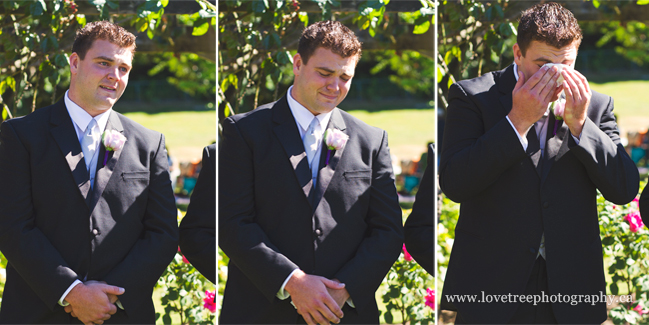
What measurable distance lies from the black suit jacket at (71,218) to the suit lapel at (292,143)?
0.66 metres

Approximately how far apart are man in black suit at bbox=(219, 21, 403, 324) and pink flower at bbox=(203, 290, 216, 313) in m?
0.62

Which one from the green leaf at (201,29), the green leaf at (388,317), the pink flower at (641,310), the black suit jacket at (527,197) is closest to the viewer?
the black suit jacket at (527,197)

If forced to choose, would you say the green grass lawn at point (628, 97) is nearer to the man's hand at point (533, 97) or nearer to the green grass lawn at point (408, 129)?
the green grass lawn at point (408, 129)

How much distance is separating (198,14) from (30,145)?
123 cm

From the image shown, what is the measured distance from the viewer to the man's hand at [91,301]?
3105 millimetres

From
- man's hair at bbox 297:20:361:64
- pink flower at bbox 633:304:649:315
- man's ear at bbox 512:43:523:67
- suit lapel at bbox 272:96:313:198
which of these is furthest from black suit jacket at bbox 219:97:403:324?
pink flower at bbox 633:304:649:315

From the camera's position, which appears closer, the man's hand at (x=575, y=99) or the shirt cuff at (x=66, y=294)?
the man's hand at (x=575, y=99)

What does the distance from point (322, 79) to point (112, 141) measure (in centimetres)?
110

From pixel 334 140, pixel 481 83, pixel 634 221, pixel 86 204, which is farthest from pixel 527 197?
pixel 634 221

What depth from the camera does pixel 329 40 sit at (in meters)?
3.22

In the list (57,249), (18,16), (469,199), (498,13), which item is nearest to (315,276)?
(469,199)

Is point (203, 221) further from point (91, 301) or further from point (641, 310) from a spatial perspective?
point (641, 310)

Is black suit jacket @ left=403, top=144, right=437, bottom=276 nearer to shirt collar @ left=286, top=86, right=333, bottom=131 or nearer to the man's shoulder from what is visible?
the man's shoulder

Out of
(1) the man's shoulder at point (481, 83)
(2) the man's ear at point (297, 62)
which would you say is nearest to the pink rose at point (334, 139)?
(2) the man's ear at point (297, 62)
